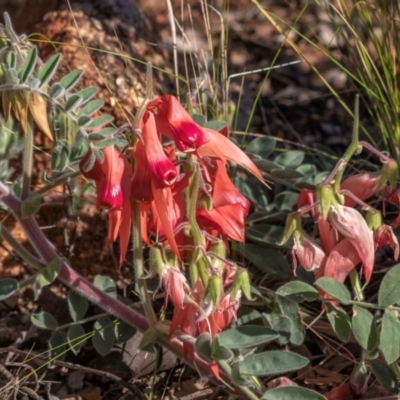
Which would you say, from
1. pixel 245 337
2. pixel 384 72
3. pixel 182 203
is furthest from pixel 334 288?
pixel 384 72

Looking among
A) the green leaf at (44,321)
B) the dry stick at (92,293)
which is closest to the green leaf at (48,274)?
the dry stick at (92,293)

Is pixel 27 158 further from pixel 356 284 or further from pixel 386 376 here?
pixel 386 376

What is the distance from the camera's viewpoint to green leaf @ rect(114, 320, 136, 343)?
1.66 m

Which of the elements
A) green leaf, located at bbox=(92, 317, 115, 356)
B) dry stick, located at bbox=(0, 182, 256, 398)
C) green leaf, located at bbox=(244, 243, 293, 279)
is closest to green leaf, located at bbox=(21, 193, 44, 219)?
dry stick, located at bbox=(0, 182, 256, 398)

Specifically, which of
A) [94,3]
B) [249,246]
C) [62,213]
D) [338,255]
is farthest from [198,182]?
[94,3]

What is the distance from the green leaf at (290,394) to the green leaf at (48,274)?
1.45 ft

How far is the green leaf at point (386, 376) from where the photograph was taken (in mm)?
1508

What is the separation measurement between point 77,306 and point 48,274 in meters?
0.16

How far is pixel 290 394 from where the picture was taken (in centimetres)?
142

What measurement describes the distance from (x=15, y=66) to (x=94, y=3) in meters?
0.88

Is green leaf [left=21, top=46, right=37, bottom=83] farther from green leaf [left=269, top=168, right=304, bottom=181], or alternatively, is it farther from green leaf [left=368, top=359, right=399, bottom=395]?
green leaf [left=368, top=359, right=399, bottom=395]

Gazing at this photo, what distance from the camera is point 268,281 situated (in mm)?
1922

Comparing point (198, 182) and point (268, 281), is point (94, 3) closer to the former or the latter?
point (268, 281)

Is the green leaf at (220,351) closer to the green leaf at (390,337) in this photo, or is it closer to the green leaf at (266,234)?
the green leaf at (390,337)
